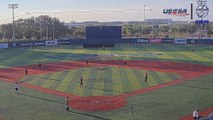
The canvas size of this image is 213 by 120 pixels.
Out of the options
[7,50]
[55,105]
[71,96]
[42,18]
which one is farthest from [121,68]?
[42,18]

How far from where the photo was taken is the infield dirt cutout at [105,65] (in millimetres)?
36841

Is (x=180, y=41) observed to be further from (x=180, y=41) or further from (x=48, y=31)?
(x=48, y=31)

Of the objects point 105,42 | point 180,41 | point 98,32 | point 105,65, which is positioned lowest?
point 105,65

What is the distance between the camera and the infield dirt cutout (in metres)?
36.8

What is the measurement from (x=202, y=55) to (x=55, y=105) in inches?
1991

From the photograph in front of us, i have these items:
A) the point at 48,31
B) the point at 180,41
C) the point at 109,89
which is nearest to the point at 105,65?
the point at 109,89

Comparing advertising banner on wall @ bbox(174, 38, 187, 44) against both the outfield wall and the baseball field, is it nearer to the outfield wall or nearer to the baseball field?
the outfield wall

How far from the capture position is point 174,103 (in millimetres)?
36375

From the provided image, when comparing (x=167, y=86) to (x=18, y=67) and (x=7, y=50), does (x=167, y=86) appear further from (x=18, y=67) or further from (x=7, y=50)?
(x=7, y=50)

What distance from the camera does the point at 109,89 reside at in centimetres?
4356

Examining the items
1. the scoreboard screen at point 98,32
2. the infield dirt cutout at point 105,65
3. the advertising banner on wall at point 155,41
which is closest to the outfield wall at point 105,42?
the advertising banner on wall at point 155,41

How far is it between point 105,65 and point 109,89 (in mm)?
22741

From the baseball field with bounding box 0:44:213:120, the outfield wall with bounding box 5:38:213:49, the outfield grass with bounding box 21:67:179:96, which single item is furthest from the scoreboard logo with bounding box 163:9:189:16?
the outfield grass with bounding box 21:67:179:96

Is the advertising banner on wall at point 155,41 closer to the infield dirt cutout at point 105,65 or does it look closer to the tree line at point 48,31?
the tree line at point 48,31
